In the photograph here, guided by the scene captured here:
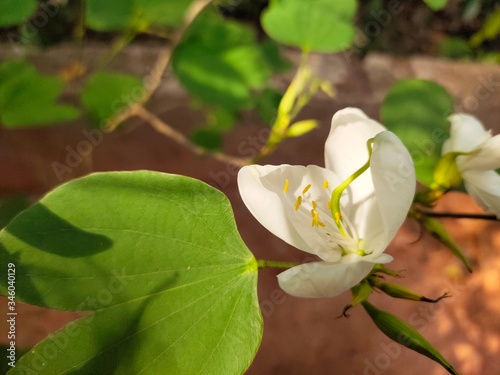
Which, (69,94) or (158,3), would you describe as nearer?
(158,3)

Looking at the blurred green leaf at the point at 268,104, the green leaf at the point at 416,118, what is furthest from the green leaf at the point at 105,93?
the green leaf at the point at 416,118

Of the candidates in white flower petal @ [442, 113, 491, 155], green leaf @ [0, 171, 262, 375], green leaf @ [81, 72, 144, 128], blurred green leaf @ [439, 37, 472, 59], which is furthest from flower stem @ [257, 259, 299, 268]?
blurred green leaf @ [439, 37, 472, 59]

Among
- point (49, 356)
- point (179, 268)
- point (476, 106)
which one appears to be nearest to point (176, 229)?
point (179, 268)

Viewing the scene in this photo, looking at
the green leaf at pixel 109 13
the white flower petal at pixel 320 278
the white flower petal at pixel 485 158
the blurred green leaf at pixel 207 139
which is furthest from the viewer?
the blurred green leaf at pixel 207 139

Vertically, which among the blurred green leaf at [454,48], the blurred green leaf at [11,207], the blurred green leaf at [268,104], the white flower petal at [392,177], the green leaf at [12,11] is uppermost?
the white flower petal at [392,177]

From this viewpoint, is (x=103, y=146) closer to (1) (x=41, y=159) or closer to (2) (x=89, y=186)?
(1) (x=41, y=159)

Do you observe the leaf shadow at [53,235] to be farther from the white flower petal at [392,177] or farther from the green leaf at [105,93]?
the green leaf at [105,93]
